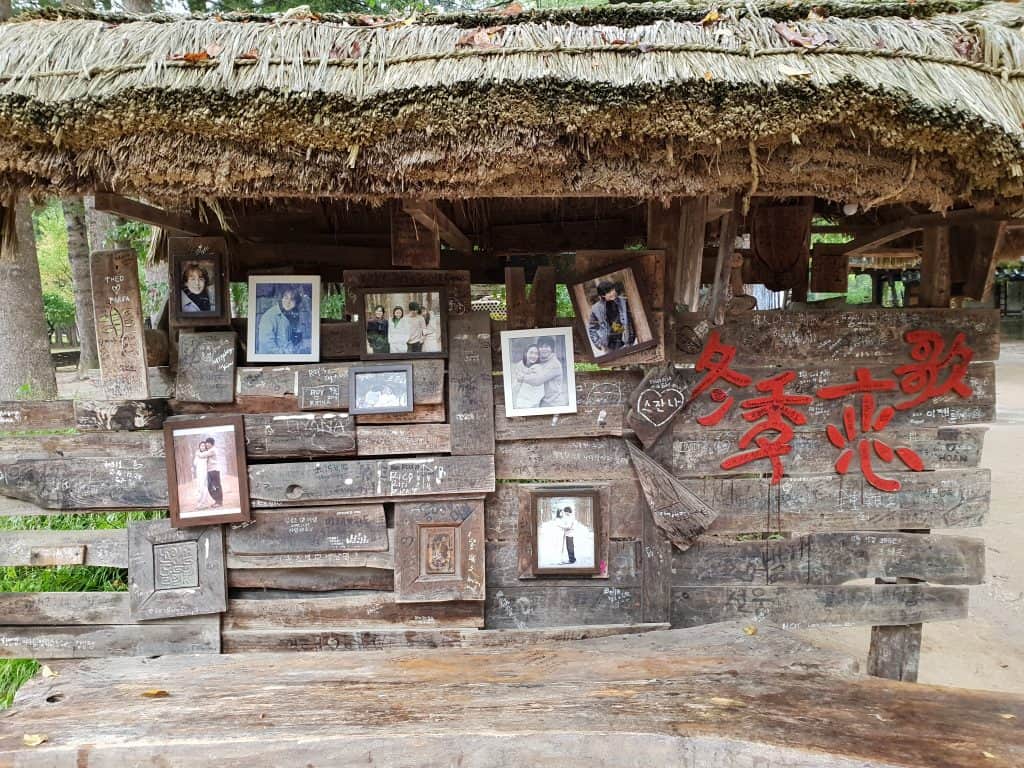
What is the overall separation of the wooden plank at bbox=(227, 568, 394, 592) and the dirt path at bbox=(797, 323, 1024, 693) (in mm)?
3034

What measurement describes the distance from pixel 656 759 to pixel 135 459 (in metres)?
2.56

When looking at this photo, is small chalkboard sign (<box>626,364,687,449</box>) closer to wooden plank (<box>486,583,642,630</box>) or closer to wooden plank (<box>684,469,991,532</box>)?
wooden plank (<box>684,469,991,532</box>)

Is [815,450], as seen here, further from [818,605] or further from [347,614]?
[347,614]

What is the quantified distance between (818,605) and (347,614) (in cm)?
232

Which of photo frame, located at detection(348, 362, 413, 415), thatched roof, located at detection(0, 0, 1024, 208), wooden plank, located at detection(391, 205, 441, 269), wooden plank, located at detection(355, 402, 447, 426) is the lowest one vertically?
wooden plank, located at detection(355, 402, 447, 426)

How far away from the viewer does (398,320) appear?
9.30ft

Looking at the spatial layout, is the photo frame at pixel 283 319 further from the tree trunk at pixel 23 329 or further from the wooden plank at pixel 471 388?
the tree trunk at pixel 23 329

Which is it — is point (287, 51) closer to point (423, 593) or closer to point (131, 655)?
point (423, 593)

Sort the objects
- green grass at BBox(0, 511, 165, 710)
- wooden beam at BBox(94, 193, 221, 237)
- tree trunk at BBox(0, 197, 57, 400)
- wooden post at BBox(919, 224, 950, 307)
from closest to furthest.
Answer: wooden beam at BBox(94, 193, 221, 237), wooden post at BBox(919, 224, 950, 307), green grass at BBox(0, 511, 165, 710), tree trunk at BBox(0, 197, 57, 400)

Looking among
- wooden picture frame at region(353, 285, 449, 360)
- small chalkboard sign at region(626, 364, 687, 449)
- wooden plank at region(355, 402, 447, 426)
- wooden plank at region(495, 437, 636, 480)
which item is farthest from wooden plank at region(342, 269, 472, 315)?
small chalkboard sign at region(626, 364, 687, 449)

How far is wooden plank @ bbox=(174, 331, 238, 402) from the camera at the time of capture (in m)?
2.81

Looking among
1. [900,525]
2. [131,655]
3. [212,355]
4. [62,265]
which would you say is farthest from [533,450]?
[62,265]

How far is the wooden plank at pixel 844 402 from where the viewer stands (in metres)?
2.92

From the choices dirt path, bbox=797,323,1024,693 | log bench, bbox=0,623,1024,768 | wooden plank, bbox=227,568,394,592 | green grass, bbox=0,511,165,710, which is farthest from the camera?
dirt path, bbox=797,323,1024,693
